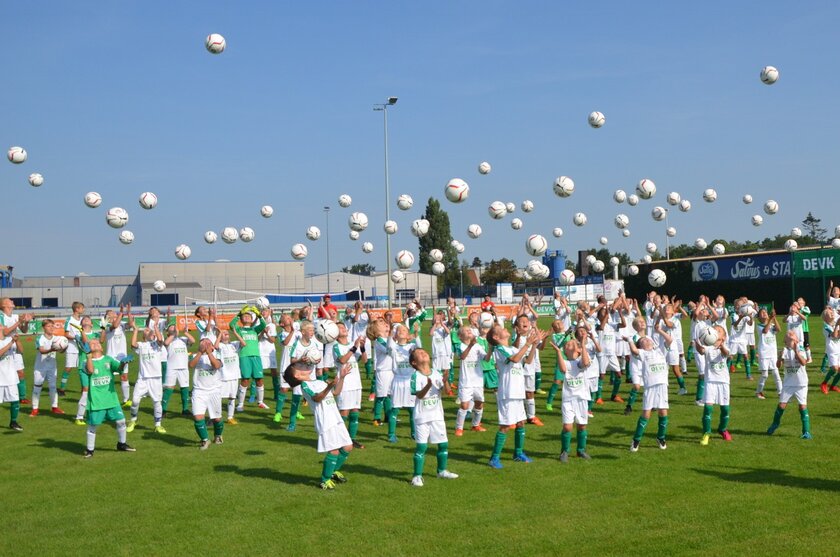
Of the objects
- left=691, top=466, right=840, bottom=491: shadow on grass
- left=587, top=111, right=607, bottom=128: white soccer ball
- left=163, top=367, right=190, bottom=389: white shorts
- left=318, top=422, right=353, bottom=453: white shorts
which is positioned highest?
left=587, top=111, right=607, bottom=128: white soccer ball

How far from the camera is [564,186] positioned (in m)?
25.0

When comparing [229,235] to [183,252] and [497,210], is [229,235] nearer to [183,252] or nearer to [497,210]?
[183,252]

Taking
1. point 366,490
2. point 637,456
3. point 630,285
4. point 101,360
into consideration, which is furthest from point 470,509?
point 630,285

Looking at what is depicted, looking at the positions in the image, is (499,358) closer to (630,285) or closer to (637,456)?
(637,456)

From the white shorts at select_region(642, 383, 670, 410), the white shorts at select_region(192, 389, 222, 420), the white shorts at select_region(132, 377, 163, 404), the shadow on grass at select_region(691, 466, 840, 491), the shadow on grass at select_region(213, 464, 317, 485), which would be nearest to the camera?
the shadow on grass at select_region(691, 466, 840, 491)

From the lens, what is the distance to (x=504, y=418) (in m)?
11.4

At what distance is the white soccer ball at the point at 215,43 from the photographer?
20703mm

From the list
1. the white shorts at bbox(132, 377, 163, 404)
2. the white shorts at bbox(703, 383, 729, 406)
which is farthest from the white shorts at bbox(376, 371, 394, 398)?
the white shorts at bbox(703, 383, 729, 406)

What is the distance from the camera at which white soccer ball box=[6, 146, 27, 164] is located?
2231 cm

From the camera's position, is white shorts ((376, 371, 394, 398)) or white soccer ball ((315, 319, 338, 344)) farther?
white shorts ((376, 371, 394, 398))

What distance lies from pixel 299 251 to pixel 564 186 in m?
10.8

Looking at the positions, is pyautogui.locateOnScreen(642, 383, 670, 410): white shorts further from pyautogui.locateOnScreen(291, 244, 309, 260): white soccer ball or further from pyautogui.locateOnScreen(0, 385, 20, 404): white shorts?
pyautogui.locateOnScreen(291, 244, 309, 260): white soccer ball

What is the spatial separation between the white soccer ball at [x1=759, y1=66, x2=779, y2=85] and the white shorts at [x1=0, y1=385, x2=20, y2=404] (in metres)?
25.0

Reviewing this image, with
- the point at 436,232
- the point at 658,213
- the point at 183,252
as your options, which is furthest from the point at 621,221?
the point at 436,232
